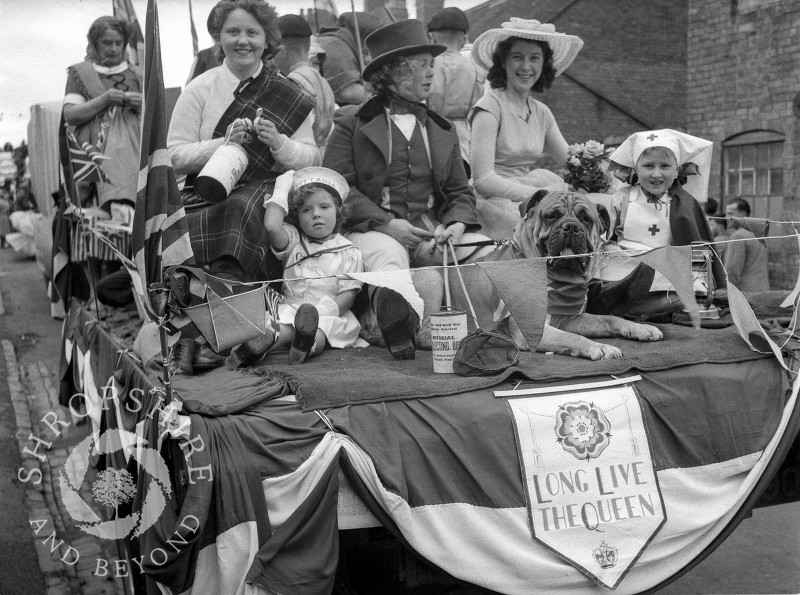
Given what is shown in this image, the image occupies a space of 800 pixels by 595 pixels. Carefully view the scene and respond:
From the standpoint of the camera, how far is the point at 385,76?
501 centimetres

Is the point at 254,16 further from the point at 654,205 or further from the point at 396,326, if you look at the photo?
the point at 654,205

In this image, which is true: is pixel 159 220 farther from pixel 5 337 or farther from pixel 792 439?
pixel 5 337

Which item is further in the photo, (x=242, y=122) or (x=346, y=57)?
(x=346, y=57)

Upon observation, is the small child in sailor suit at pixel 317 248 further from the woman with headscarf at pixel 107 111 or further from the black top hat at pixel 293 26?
the black top hat at pixel 293 26

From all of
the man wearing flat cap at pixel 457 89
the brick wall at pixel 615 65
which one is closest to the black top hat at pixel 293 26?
the man wearing flat cap at pixel 457 89

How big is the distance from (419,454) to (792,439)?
1.60m

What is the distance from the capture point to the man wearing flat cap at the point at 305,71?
5805 millimetres

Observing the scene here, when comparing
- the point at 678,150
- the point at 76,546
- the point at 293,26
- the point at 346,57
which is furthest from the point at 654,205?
the point at 76,546

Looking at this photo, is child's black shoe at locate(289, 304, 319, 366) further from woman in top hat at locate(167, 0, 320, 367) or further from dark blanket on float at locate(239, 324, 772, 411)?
woman in top hat at locate(167, 0, 320, 367)

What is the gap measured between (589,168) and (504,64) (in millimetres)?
814

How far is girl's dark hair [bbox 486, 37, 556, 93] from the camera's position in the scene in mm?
5496

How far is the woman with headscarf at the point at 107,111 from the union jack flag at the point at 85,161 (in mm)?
103

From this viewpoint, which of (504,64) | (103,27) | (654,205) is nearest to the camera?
(654,205)

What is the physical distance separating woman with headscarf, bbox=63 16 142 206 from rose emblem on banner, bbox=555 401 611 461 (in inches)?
144
